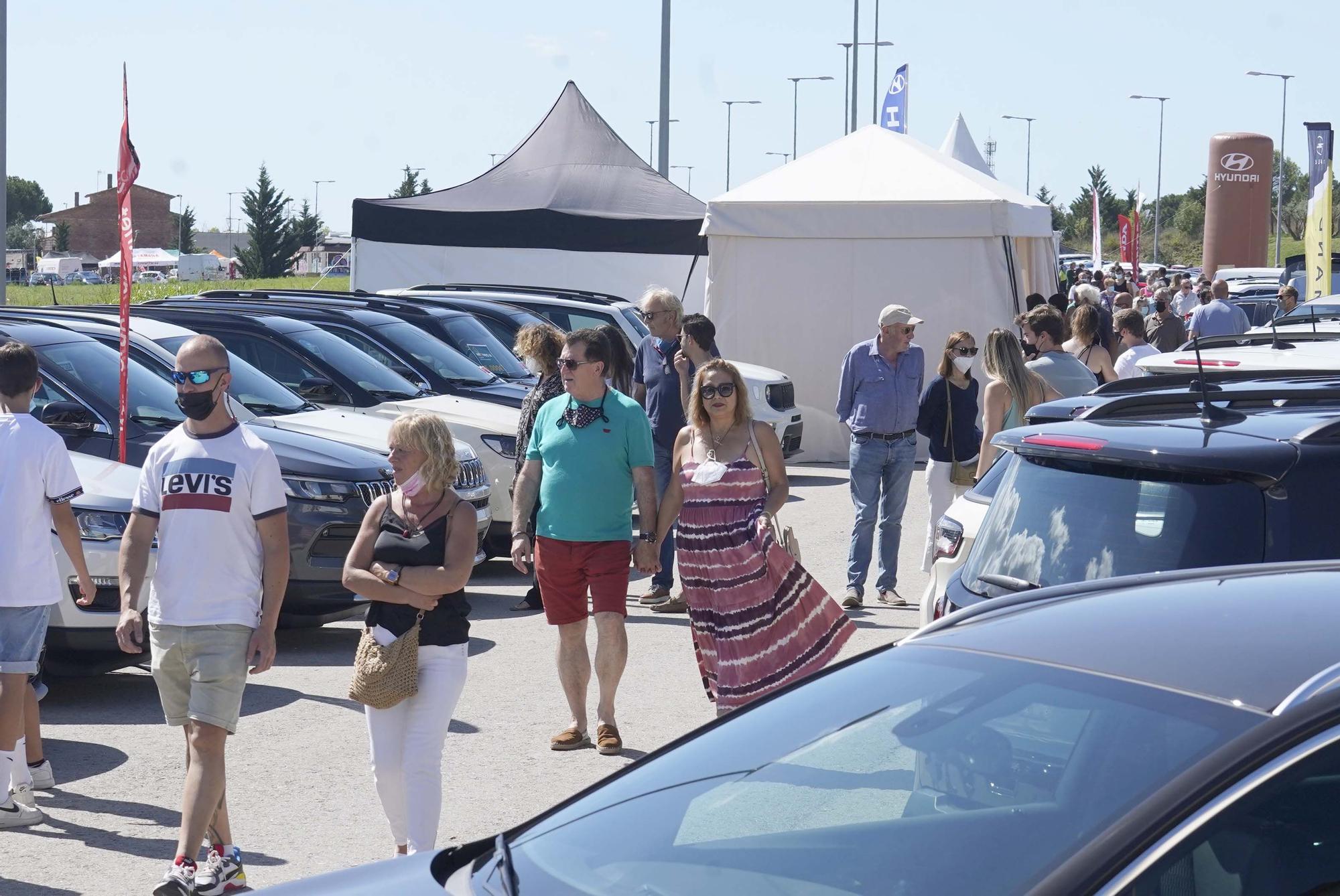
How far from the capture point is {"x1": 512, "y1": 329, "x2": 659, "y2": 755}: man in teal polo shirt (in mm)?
6707

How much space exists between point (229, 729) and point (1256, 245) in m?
62.7

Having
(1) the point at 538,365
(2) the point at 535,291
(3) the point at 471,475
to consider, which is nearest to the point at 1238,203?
(2) the point at 535,291

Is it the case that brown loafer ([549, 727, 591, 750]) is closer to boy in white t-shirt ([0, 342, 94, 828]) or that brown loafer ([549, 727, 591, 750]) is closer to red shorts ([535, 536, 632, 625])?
red shorts ([535, 536, 632, 625])

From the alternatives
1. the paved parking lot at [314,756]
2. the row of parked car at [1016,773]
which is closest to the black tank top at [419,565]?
the paved parking lot at [314,756]

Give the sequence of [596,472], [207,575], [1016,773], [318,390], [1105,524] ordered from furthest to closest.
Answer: [318,390]
[596,472]
[207,575]
[1105,524]
[1016,773]

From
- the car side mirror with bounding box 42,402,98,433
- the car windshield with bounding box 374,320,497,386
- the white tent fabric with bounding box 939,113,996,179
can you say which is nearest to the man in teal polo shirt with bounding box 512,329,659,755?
the car side mirror with bounding box 42,402,98,433

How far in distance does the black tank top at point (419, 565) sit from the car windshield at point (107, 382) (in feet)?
12.3

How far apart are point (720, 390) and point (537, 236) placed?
15.3 meters

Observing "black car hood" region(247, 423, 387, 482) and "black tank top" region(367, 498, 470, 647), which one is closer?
"black tank top" region(367, 498, 470, 647)

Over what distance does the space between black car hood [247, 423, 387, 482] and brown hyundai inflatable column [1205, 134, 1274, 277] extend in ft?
188

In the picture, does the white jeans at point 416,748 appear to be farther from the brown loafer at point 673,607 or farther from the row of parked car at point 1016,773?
the brown loafer at point 673,607

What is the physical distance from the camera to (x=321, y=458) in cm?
905

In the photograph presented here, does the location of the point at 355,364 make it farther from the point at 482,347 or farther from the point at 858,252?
the point at 858,252

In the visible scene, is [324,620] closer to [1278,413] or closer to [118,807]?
[118,807]
